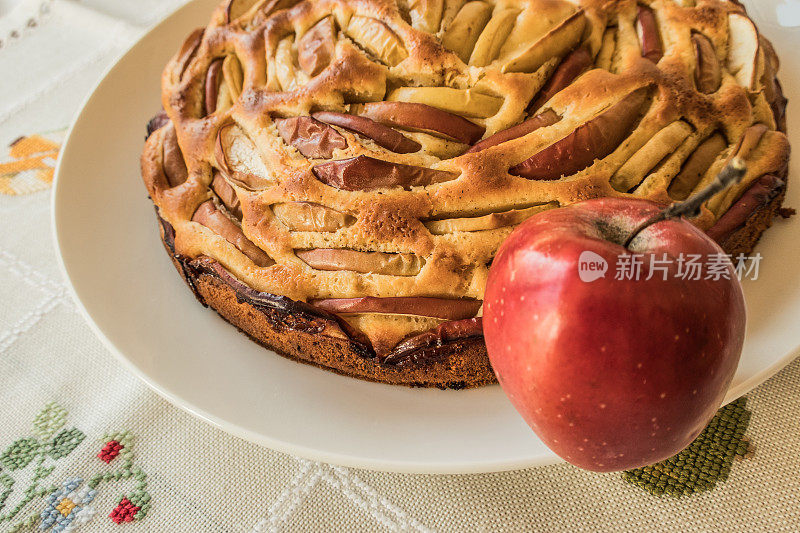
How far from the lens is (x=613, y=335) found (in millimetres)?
844

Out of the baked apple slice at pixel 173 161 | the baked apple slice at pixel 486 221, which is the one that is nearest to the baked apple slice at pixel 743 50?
the baked apple slice at pixel 486 221

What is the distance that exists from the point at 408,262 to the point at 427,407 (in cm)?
26

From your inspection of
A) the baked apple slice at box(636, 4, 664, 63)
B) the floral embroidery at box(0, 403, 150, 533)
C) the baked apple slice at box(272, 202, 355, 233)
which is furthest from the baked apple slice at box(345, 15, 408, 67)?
the floral embroidery at box(0, 403, 150, 533)

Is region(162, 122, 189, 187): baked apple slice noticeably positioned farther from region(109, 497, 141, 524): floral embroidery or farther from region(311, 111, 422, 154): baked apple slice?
region(109, 497, 141, 524): floral embroidery

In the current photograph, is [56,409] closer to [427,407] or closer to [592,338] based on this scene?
[427,407]

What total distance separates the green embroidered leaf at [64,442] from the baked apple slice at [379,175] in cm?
77

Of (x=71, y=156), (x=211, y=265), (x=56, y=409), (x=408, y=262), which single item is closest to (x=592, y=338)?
(x=408, y=262)

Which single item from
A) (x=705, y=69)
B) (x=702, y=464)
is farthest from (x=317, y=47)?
(x=702, y=464)

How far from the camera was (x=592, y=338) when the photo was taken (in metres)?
0.85

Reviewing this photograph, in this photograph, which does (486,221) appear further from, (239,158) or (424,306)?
(239,158)

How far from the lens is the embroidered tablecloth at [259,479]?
3.80ft

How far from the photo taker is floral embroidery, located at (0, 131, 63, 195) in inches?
75.9

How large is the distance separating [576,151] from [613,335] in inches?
17.0

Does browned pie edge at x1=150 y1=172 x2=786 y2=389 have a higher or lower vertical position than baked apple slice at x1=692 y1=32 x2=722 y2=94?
lower
